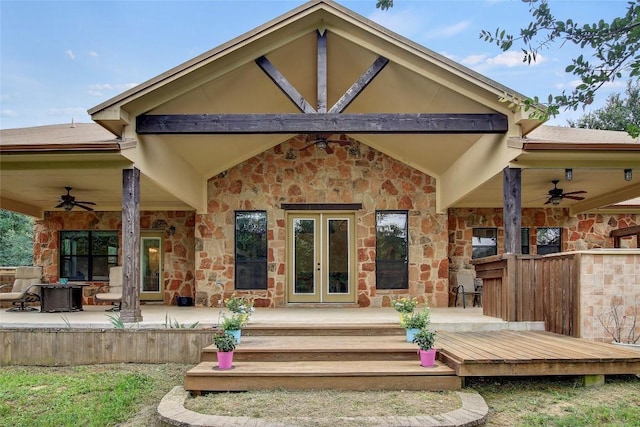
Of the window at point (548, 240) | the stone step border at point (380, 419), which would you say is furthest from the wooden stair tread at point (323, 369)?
the window at point (548, 240)

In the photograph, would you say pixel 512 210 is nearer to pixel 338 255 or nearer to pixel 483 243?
pixel 338 255

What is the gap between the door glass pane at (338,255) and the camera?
36.5ft

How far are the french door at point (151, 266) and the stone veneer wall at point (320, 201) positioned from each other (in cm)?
136

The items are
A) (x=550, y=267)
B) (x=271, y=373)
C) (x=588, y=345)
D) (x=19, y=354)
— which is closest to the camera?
(x=271, y=373)

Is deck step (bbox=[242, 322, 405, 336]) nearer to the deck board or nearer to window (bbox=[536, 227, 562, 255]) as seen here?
the deck board

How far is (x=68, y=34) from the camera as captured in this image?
25.3 meters

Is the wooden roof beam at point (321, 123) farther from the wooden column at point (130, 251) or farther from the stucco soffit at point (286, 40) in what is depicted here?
the wooden column at point (130, 251)

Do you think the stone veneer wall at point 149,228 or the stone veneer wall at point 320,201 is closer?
the stone veneer wall at point 320,201

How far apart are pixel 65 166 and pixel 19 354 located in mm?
2651

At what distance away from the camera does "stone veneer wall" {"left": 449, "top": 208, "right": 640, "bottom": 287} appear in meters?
11.9

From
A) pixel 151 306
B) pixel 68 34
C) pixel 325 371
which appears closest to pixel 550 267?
pixel 325 371

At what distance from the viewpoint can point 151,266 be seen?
12125 mm

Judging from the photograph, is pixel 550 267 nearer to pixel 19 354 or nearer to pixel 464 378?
pixel 464 378

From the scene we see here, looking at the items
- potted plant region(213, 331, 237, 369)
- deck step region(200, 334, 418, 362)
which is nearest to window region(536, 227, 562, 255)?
deck step region(200, 334, 418, 362)
